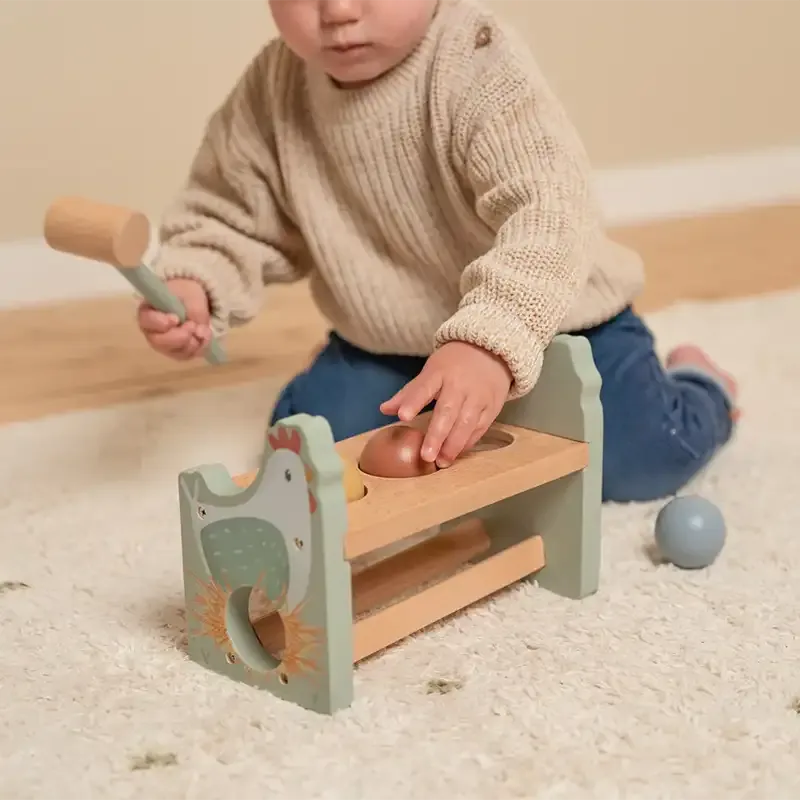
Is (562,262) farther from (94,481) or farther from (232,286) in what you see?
(94,481)

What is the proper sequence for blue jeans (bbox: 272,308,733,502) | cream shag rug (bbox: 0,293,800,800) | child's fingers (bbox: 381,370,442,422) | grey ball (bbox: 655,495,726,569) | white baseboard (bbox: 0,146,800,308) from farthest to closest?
white baseboard (bbox: 0,146,800,308) → blue jeans (bbox: 272,308,733,502) → grey ball (bbox: 655,495,726,569) → child's fingers (bbox: 381,370,442,422) → cream shag rug (bbox: 0,293,800,800)

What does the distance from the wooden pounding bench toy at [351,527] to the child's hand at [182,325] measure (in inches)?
1.4

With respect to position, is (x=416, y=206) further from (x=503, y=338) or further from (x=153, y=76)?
(x=153, y=76)

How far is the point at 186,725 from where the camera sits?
57 cm

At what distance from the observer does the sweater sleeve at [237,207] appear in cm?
89

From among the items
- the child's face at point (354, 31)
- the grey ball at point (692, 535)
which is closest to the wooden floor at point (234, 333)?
the child's face at point (354, 31)

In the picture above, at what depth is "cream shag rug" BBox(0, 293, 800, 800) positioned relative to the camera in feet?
1.70

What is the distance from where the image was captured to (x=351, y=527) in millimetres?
558

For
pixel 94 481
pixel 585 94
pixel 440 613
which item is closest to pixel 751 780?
pixel 440 613

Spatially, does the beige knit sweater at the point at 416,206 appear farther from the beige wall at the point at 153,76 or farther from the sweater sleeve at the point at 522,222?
the beige wall at the point at 153,76

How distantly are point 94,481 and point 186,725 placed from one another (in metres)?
0.40

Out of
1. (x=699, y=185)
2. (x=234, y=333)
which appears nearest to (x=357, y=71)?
(x=234, y=333)

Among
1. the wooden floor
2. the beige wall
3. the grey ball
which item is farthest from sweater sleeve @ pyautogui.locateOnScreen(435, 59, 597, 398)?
the beige wall

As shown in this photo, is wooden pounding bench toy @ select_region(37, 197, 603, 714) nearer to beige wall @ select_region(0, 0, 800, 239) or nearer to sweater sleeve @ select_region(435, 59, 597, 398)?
sweater sleeve @ select_region(435, 59, 597, 398)
